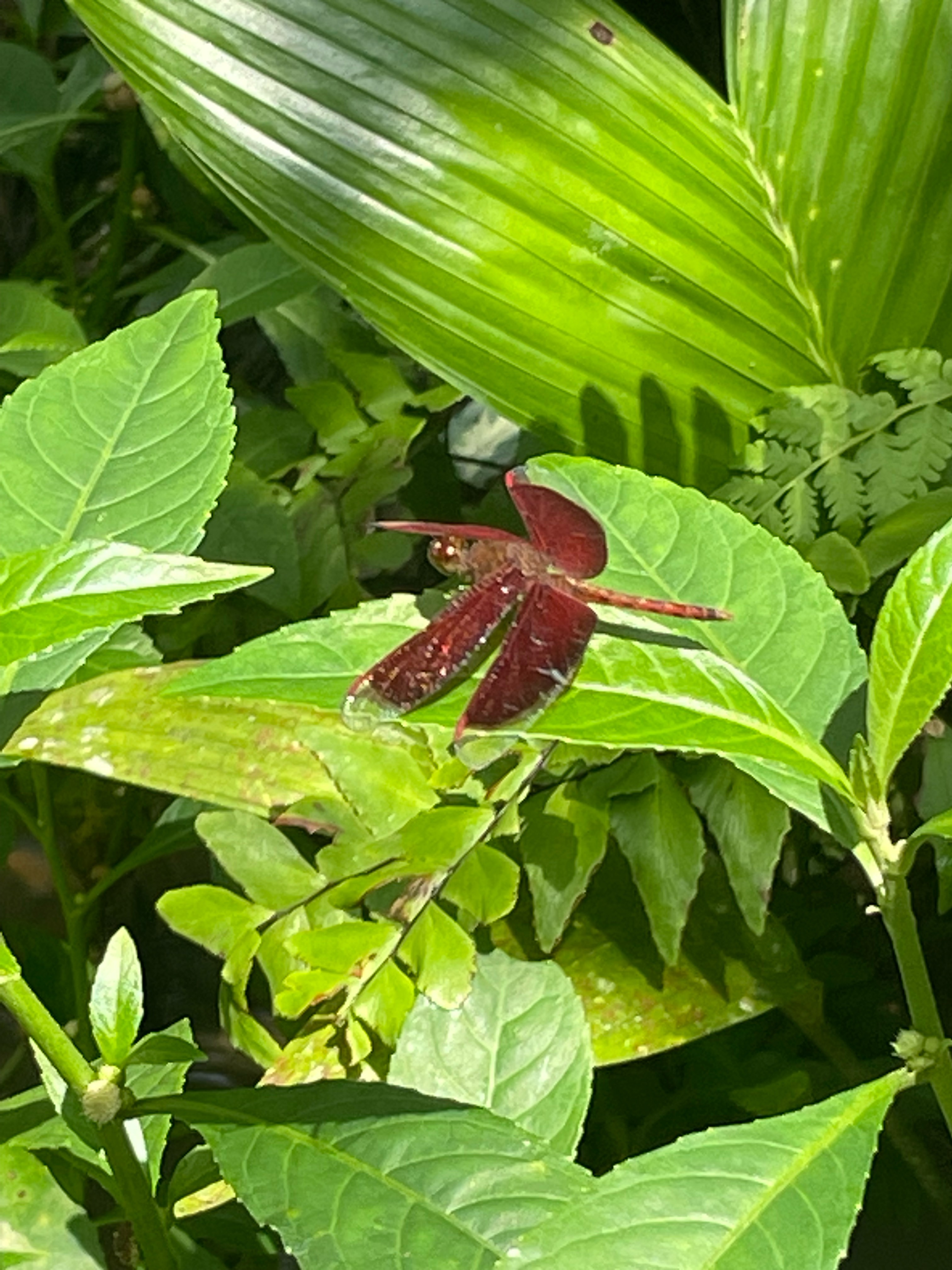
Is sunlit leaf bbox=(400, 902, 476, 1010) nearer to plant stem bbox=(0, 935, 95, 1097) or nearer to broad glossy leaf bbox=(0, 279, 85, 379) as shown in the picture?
plant stem bbox=(0, 935, 95, 1097)

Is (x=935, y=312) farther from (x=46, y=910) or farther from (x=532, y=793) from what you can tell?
(x=46, y=910)

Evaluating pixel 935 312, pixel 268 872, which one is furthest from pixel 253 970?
pixel 935 312

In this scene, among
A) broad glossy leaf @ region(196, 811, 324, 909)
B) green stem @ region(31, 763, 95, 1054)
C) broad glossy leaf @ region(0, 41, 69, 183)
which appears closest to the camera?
broad glossy leaf @ region(196, 811, 324, 909)

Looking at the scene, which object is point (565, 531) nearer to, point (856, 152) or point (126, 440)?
point (126, 440)

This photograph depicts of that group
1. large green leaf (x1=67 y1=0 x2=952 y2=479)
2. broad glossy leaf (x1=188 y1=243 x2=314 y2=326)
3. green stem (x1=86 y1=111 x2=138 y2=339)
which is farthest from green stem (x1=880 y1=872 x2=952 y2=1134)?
green stem (x1=86 y1=111 x2=138 y2=339)

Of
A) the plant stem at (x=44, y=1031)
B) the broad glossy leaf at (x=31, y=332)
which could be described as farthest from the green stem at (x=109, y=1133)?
the broad glossy leaf at (x=31, y=332)
